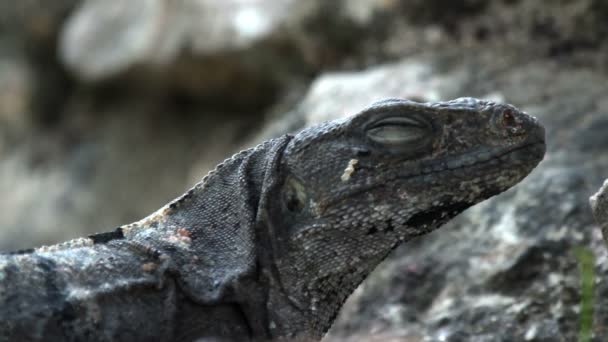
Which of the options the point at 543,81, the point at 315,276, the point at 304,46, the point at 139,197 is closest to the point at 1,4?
the point at 139,197

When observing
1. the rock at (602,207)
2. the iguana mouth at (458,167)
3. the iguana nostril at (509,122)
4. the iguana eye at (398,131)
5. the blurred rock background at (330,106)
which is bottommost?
the rock at (602,207)

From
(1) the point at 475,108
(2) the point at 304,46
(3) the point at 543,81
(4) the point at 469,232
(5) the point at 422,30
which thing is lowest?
(1) the point at 475,108

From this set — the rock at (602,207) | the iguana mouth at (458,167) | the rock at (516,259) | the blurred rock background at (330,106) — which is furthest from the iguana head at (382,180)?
the rock at (516,259)

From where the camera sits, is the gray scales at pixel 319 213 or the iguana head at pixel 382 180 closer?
the gray scales at pixel 319 213

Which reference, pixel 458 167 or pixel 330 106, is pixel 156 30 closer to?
pixel 330 106

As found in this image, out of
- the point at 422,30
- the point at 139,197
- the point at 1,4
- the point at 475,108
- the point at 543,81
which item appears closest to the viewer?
the point at 475,108

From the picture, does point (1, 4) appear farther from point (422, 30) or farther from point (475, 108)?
point (475, 108)

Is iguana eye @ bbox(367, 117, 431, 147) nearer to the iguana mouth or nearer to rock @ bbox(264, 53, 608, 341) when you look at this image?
the iguana mouth

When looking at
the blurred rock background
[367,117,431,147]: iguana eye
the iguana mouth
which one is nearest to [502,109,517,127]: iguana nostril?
the iguana mouth

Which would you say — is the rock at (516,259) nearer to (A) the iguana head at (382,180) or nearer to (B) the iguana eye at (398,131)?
(A) the iguana head at (382,180)
